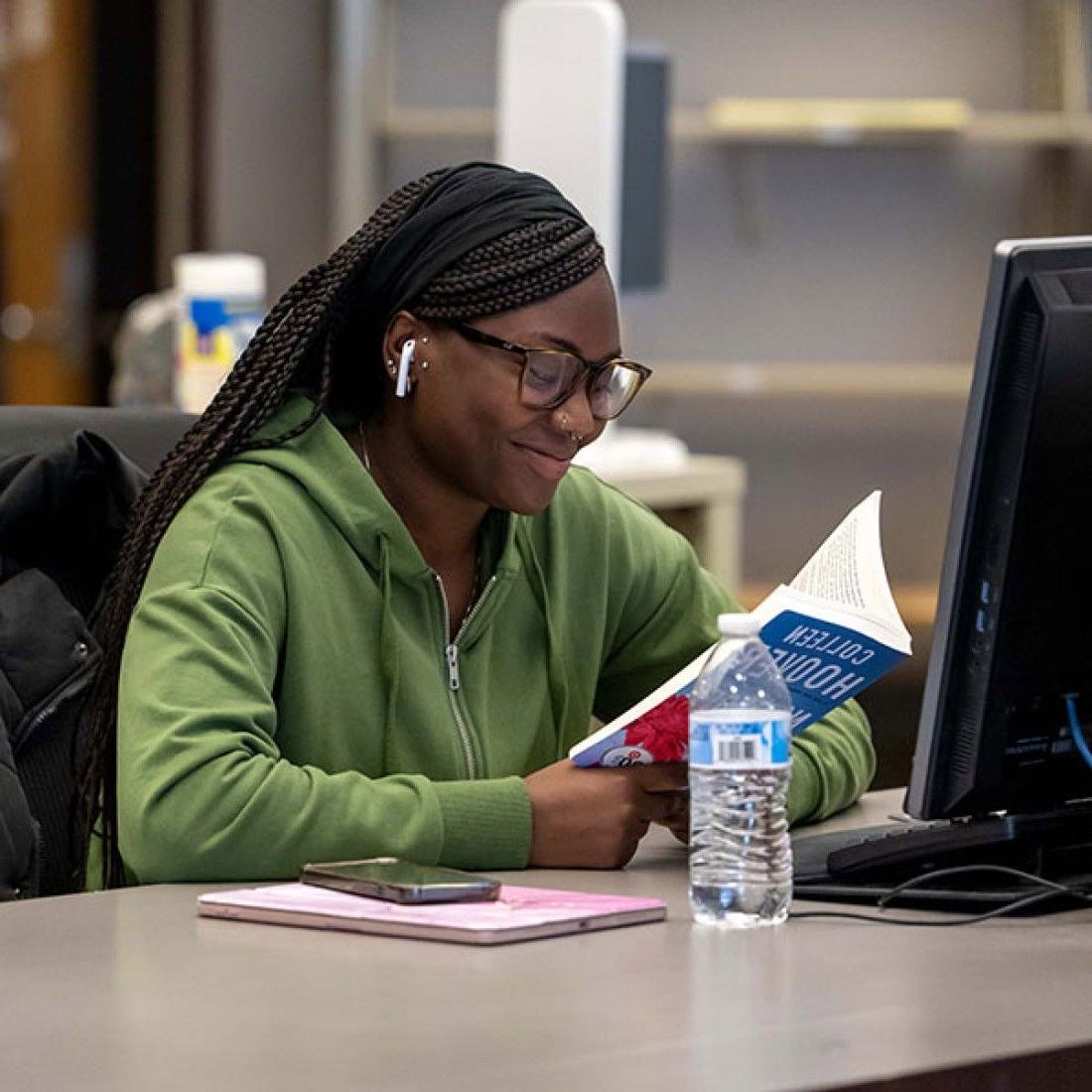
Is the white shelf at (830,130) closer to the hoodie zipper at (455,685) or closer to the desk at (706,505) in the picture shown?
the desk at (706,505)

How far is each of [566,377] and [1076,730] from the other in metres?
0.46

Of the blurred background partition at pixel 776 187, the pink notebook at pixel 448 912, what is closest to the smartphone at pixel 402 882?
the pink notebook at pixel 448 912

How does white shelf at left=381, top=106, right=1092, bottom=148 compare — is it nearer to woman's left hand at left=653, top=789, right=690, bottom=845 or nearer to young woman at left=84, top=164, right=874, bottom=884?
young woman at left=84, top=164, right=874, bottom=884

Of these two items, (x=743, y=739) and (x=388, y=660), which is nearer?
(x=743, y=739)

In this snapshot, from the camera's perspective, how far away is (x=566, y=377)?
1.75 m

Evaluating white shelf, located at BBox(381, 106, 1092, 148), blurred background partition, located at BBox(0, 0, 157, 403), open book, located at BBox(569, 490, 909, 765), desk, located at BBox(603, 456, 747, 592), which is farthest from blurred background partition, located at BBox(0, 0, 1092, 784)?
open book, located at BBox(569, 490, 909, 765)

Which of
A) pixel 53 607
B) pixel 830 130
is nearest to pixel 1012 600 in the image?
pixel 53 607

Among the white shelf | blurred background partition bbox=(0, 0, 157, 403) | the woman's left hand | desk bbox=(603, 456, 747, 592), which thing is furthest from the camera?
blurred background partition bbox=(0, 0, 157, 403)

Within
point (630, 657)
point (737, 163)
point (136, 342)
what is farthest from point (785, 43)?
point (630, 657)

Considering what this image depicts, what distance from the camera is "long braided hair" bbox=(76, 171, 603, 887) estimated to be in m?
1.76

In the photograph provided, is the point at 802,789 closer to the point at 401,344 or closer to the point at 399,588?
the point at 399,588

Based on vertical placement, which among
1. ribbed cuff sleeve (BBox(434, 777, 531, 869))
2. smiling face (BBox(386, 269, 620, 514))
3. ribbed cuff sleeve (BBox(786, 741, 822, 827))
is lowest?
ribbed cuff sleeve (BBox(786, 741, 822, 827))

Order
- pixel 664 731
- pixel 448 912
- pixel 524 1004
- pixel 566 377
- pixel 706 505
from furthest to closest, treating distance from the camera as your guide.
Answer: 1. pixel 706 505
2. pixel 566 377
3. pixel 664 731
4. pixel 448 912
5. pixel 524 1004

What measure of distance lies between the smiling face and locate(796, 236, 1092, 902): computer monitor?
1.22 feet
